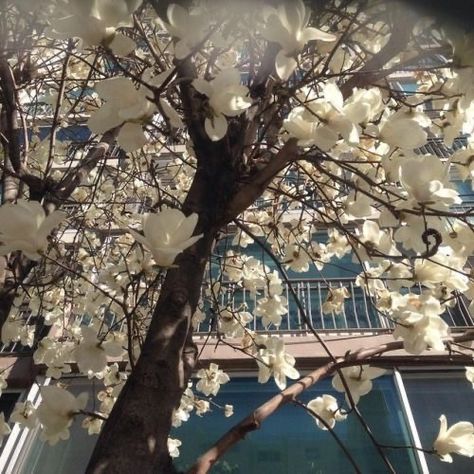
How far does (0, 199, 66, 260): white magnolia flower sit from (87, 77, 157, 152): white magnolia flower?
0.19 meters

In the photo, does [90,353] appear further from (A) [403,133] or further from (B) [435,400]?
(B) [435,400]

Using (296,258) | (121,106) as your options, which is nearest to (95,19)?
(121,106)

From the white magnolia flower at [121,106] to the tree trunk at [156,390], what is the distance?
1.61ft

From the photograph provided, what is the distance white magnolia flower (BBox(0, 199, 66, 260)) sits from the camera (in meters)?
0.87

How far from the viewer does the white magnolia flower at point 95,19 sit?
762 millimetres

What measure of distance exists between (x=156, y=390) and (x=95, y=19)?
28.8 inches

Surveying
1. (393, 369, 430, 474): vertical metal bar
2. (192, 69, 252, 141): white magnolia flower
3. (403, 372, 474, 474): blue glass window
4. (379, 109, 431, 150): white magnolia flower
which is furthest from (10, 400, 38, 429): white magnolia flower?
(403, 372, 474, 474): blue glass window

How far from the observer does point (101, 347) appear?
123 cm

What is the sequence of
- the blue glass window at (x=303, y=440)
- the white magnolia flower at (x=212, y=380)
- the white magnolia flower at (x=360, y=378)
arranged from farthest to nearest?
the blue glass window at (x=303, y=440)
the white magnolia flower at (x=212, y=380)
the white magnolia flower at (x=360, y=378)

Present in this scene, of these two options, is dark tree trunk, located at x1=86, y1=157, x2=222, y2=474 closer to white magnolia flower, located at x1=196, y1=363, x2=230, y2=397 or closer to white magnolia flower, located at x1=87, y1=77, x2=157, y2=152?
white magnolia flower, located at x1=87, y1=77, x2=157, y2=152

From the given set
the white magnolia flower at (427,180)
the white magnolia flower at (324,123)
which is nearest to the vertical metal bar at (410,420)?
the white magnolia flower at (427,180)

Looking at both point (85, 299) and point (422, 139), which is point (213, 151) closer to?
point (422, 139)

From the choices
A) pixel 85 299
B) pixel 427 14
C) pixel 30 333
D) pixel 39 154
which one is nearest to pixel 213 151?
pixel 427 14

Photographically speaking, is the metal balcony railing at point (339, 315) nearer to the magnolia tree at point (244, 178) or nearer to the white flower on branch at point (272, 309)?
the white flower on branch at point (272, 309)
